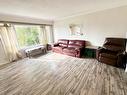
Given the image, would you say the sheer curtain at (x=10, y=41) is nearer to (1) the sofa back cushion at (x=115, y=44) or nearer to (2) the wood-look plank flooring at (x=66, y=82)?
(2) the wood-look plank flooring at (x=66, y=82)

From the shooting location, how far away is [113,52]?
144 inches

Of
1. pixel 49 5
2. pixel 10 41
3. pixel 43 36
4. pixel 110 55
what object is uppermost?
pixel 49 5

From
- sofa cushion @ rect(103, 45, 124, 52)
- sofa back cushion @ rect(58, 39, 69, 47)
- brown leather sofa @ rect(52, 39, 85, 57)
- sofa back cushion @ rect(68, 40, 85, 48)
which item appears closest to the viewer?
sofa cushion @ rect(103, 45, 124, 52)

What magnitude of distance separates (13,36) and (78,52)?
3.37 m

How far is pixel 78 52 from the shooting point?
4.39 metres

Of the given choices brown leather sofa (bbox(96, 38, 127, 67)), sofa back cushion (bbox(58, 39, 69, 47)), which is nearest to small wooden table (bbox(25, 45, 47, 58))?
sofa back cushion (bbox(58, 39, 69, 47))

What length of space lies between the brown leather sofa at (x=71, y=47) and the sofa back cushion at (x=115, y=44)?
1244 mm

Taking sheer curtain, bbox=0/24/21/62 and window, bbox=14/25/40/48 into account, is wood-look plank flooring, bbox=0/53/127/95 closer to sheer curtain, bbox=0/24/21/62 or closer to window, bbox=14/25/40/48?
sheer curtain, bbox=0/24/21/62

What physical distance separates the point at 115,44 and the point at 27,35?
4.77 meters

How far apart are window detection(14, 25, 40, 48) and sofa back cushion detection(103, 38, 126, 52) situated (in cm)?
429

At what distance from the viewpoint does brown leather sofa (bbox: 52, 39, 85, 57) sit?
4463mm

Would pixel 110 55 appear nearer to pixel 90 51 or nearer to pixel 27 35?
pixel 90 51

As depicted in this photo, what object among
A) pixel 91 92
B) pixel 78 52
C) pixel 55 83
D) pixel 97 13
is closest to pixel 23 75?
pixel 55 83

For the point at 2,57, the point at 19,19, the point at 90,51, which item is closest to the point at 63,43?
the point at 90,51
